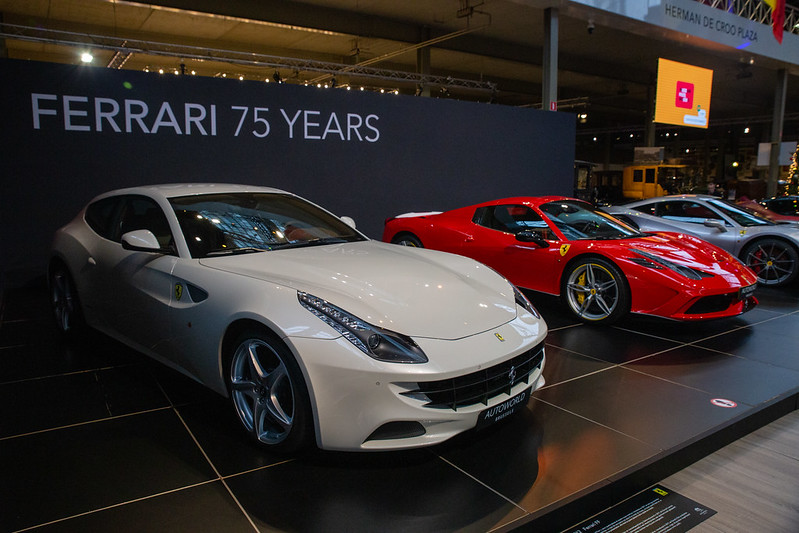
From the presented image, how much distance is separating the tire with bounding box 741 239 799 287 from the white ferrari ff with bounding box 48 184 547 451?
547 cm

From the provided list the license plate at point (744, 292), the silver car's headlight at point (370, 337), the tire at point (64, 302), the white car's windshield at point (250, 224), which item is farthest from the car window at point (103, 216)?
the license plate at point (744, 292)

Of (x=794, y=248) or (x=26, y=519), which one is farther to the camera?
Answer: (x=794, y=248)

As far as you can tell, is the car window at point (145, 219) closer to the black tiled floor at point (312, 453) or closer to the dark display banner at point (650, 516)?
the black tiled floor at point (312, 453)

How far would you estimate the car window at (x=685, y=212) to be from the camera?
7.41 meters

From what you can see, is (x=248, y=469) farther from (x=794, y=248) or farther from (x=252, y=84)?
(x=794, y=248)

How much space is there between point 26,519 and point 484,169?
8557 mm

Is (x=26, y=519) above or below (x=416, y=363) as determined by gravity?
below

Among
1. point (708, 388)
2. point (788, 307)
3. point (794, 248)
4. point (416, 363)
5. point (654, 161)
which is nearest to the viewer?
point (416, 363)

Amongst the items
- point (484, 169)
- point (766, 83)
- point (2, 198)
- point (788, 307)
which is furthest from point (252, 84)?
point (766, 83)

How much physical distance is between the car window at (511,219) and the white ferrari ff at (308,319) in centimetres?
235

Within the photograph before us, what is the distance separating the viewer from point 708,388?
339 centimetres

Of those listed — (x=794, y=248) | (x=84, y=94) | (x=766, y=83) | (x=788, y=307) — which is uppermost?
(x=766, y=83)

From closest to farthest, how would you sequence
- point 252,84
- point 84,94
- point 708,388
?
point 708,388 < point 84,94 < point 252,84

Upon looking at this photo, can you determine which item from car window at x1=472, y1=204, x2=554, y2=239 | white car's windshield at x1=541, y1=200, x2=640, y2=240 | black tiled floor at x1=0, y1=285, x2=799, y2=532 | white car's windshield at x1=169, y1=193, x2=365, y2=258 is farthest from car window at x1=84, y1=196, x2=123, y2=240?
white car's windshield at x1=541, y1=200, x2=640, y2=240
